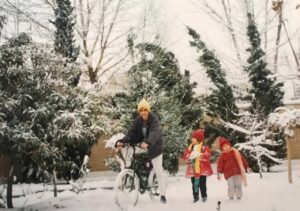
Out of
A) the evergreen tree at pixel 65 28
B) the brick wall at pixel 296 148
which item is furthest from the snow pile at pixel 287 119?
the brick wall at pixel 296 148

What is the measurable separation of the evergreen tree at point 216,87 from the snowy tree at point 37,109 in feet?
23.8

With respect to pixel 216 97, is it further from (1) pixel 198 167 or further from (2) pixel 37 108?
(2) pixel 37 108

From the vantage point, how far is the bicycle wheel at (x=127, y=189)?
24.1 feet

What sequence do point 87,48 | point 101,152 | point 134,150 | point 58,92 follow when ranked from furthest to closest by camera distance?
point 87,48 < point 101,152 < point 58,92 < point 134,150

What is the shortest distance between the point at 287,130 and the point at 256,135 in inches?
147

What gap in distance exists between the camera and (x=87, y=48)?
22.7m

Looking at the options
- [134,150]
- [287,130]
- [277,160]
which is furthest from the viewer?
[277,160]

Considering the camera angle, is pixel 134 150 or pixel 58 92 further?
pixel 58 92

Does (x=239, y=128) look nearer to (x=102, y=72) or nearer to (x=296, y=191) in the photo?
(x=296, y=191)

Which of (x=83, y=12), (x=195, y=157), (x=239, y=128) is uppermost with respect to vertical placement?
(x=83, y=12)

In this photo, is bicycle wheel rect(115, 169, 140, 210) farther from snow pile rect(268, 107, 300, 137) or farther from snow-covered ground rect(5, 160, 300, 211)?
snow pile rect(268, 107, 300, 137)

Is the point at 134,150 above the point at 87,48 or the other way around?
the other way around

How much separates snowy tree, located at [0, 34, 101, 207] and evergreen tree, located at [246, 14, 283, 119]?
7669 millimetres

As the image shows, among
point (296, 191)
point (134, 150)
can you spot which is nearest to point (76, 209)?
point (134, 150)
